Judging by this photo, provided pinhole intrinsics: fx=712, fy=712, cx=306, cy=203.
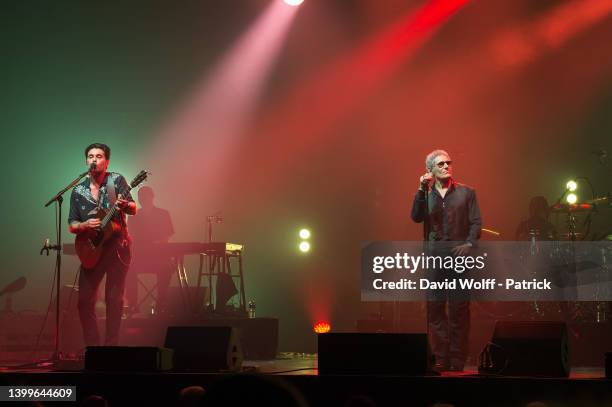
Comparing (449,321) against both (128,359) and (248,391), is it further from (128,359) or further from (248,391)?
(248,391)

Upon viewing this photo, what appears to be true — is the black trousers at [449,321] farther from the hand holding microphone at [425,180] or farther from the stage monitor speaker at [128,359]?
the stage monitor speaker at [128,359]

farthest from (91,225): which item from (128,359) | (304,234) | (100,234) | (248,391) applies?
(304,234)

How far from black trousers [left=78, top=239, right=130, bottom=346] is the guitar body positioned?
52 millimetres

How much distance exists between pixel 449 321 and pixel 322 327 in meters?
5.78

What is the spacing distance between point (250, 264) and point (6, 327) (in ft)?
14.1

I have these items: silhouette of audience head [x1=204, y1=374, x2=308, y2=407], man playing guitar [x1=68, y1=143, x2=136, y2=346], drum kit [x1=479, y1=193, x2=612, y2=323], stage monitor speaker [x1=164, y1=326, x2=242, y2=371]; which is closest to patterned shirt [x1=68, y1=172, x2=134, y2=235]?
man playing guitar [x1=68, y1=143, x2=136, y2=346]

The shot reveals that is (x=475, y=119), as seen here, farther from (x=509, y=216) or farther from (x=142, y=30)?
(x=142, y=30)

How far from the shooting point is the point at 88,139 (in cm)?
1188

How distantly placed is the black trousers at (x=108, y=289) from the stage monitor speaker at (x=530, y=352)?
3.28 metres

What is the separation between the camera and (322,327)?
11.5 m

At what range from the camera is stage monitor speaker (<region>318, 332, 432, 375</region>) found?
4.48 m

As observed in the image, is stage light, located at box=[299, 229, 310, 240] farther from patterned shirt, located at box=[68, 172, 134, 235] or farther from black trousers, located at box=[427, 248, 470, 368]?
black trousers, located at box=[427, 248, 470, 368]

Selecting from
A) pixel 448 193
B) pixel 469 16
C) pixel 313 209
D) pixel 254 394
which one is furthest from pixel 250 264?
pixel 254 394

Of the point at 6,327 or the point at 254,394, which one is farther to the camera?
the point at 6,327
